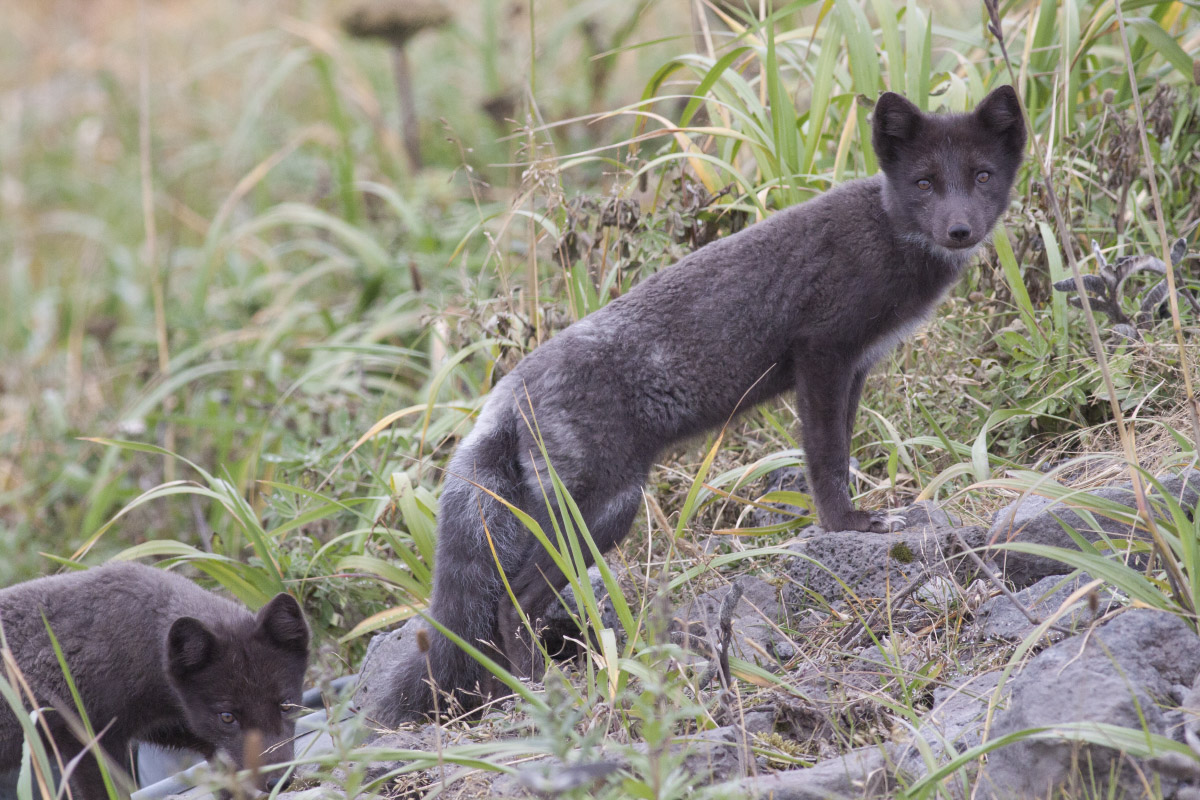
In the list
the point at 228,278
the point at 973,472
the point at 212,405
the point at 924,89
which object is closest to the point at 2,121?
the point at 228,278

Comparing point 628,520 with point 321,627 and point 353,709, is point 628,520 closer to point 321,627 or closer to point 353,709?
point 353,709

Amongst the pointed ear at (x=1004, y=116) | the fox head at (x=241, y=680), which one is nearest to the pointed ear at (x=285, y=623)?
the fox head at (x=241, y=680)

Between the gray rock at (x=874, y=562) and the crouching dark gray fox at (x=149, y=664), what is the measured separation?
70.3 inches

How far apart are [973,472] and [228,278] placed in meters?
6.51

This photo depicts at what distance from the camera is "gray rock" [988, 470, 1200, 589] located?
3275 mm

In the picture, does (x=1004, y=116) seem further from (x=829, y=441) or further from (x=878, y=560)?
(x=878, y=560)

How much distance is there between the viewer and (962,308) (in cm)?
457

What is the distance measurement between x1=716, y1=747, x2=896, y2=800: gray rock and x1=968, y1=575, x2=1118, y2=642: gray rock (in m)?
0.67

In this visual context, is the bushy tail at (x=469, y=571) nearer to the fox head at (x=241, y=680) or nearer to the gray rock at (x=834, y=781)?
the fox head at (x=241, y=680)

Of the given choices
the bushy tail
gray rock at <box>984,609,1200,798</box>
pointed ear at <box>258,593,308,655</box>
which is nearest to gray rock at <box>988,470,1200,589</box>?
gray rock at <box>984,609,1200,798</box>

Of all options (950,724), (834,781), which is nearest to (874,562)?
(950,724)

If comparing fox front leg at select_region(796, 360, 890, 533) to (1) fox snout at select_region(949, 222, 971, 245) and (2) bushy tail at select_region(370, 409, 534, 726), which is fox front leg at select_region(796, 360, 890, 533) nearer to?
(1) fox snout at select_region(949, 222, 971, 245)

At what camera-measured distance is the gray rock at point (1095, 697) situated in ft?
7.93

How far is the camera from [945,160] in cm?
371
